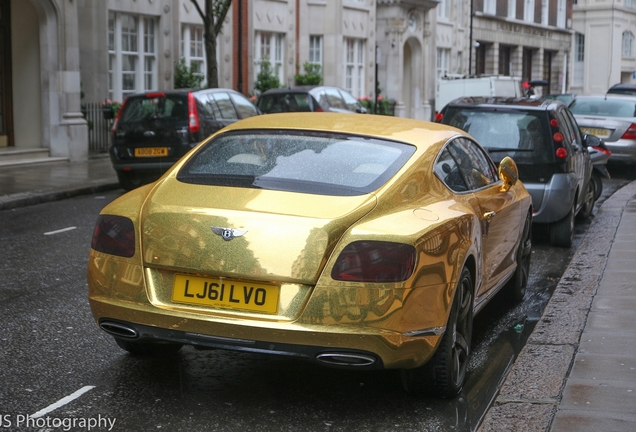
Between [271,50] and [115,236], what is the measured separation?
27.7 m

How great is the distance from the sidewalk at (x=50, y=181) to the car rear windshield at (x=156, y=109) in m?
1.24

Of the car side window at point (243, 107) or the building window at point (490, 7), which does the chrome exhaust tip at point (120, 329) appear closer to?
the car side window at point (243, 107)

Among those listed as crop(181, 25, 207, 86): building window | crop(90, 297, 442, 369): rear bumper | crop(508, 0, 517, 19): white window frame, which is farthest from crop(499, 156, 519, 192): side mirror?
crop(508, 0, 517, 19): white window frame

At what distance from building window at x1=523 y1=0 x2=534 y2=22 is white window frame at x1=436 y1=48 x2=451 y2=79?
13458mm

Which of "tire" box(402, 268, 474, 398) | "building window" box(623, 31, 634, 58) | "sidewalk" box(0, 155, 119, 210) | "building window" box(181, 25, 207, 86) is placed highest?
"building window" box(623, 31, 634, 58)

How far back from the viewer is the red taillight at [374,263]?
4.55 meters

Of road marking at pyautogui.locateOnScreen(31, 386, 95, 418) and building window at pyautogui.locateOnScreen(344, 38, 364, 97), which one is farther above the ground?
building window at pyautogui.locateOnScreen(344, 38, 364, 97)

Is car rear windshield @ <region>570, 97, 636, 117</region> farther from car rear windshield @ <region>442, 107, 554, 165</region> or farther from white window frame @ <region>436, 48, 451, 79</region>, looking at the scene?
white window frame @ <region>436, 48, 451, 79</region>

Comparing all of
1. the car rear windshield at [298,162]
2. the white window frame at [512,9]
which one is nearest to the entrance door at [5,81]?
the car rear windshield at [298,162]

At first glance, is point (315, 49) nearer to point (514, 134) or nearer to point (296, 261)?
A: point (514, 134)

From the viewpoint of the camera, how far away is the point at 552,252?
10375 millimetres

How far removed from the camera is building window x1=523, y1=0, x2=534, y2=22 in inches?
2362

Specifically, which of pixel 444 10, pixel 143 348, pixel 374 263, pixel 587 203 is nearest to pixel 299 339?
pixel 374 263

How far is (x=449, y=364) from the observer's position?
5.05 m
